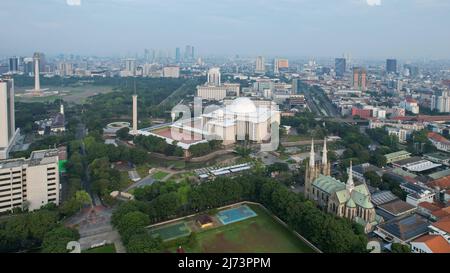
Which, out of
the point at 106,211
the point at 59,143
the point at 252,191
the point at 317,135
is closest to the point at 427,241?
the point at 252,191

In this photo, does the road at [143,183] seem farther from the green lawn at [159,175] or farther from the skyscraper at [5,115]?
the skyscraper at [5,115]

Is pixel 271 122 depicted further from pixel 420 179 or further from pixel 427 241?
pixel 427 241

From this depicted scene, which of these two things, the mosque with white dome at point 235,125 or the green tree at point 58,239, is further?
the mosque with white dome at point 235,125

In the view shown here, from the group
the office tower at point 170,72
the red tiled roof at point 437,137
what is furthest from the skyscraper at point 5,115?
the office tower at point 170,72

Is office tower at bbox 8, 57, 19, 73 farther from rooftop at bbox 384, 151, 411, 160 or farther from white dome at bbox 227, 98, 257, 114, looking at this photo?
rooftop at bbox 384, 151, 411, 160

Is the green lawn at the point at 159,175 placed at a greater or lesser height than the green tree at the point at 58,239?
greater

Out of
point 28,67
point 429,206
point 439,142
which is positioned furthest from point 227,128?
point 28,67
